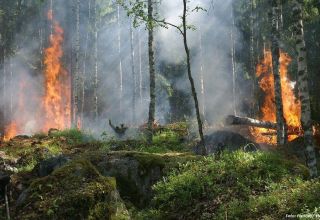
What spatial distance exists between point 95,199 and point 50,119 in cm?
3241

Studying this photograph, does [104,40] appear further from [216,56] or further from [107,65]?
[216,56]

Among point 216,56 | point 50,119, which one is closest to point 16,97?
point 50,119

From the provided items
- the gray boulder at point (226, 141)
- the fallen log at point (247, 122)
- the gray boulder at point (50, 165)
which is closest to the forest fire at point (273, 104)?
the fallen log at point (247, 122)

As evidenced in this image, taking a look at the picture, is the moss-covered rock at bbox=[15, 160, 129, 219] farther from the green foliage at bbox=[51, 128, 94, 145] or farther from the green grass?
the green foliage at bbox=[51, 128, 94, 145]

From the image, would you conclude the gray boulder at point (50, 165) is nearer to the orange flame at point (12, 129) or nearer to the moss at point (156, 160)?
the moss at point (156, 160)

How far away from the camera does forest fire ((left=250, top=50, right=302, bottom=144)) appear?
70.1ft

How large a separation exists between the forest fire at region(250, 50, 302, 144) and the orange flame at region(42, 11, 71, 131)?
63.4 ft

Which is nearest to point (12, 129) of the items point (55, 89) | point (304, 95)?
point (55, 89)

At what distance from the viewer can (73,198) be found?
7754 mm

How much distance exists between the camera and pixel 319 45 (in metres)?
22.9

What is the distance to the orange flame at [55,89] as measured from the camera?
3809 cm

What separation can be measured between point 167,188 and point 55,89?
31091 mm

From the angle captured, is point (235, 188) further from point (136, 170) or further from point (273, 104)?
point (273, 104)

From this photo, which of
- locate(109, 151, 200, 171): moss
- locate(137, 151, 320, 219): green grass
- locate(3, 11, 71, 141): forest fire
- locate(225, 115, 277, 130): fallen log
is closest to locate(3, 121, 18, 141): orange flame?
locate(3, 11, 71, 141): forest fire
